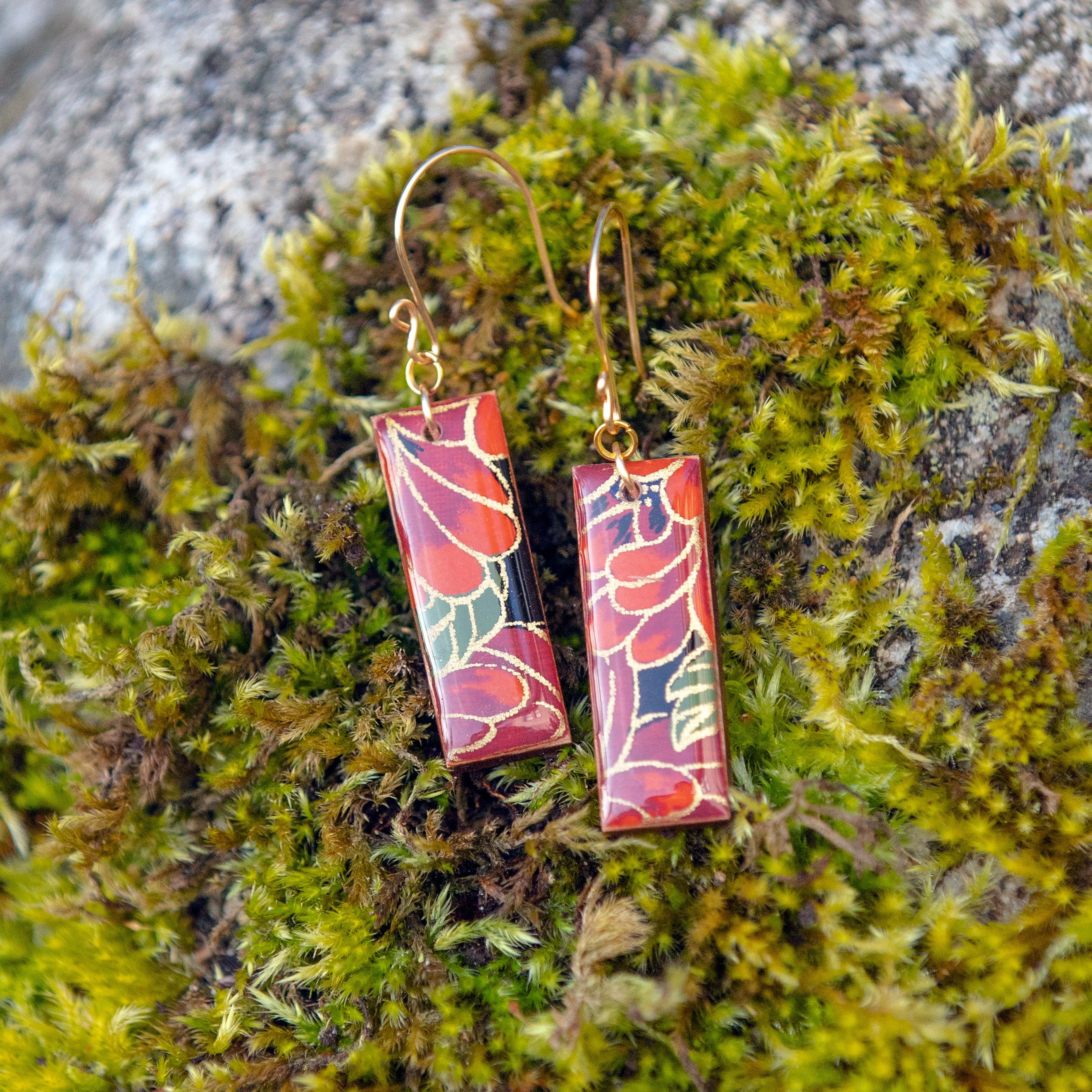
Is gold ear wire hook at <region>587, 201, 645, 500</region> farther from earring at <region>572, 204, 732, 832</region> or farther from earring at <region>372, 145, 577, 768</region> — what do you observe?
earring at <region>372, 145, 577, 768</region>

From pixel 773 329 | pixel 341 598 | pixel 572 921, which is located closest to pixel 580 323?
pixel 773 329

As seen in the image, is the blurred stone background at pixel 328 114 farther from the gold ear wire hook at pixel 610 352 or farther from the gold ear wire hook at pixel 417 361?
the gold ear wire hook at pixel 610 352

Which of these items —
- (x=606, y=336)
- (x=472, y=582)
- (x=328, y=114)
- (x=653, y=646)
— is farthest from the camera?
(x=328, y=114)

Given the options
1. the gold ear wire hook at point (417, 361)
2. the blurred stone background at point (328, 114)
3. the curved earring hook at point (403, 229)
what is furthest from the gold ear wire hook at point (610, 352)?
the blurred stone background at point (328, 114)

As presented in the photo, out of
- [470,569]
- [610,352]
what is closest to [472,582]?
[470,569]

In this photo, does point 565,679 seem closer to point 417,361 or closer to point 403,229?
point 417,361

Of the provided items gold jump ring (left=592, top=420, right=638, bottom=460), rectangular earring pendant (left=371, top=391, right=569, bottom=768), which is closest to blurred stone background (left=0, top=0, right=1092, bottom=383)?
rectangular earring pendant (left=371, top=391, right=569, bottom=768)
